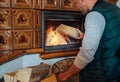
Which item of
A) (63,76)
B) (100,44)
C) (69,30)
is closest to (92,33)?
(100,44)

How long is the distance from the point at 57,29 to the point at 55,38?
12cm

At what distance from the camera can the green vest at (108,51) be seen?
1.22m

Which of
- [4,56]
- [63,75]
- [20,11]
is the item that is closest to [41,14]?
[20,11]

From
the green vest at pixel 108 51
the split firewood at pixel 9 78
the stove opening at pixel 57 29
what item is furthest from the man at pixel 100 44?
the stove opening at pixel 57 29

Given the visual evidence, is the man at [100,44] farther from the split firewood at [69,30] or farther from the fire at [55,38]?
the fire at [55,38]

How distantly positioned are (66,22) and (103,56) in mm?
1020

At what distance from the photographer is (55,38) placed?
2127mm

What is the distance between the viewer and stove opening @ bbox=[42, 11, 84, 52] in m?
2.01

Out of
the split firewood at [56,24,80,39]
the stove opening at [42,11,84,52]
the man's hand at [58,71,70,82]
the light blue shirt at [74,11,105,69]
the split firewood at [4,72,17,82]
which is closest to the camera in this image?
the light blue shirt at [74,11,105,69]

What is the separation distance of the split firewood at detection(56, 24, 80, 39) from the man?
47 centimetres

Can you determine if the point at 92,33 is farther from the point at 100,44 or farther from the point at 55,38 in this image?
the point at 55,38

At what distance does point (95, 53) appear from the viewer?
123 cm

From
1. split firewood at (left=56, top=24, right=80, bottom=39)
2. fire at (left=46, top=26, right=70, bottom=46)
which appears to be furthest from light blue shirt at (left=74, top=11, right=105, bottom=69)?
fire at (left=46, top=26, right=70, bottom=46)

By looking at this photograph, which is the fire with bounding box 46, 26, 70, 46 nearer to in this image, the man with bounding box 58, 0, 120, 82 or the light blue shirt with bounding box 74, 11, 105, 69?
the man with bounding box 58, 0, 120, 82
